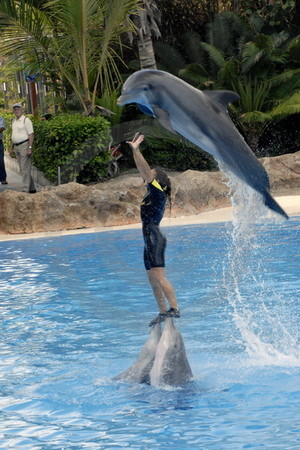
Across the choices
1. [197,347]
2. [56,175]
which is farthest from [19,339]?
[56,175]

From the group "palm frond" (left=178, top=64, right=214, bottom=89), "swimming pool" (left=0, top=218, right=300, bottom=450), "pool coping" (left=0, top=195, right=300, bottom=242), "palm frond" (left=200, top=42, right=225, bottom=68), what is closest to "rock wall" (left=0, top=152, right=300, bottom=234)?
"pool coping" (left=0, top=195, right=300, bottom=242)

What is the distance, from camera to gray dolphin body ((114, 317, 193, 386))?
→ 5.53 metres

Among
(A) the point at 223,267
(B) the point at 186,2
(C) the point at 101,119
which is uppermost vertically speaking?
(B) the point at 186,2

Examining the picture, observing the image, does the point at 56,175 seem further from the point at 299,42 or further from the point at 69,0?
the point at 299,42

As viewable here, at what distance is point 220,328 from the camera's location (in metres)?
7.76

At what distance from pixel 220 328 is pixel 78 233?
18.6 ft

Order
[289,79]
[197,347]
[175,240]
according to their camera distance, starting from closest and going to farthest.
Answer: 1. [197,347]
2. [175,240]
3. [289,79]

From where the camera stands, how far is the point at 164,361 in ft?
18.2

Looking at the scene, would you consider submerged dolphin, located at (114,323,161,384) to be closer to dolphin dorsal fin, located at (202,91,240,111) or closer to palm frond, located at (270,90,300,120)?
dolphin dorsal fin, located at (202,91,240,111)

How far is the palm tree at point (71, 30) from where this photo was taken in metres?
16.4

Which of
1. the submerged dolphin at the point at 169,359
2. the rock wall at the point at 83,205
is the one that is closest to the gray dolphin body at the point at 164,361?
the submerged dolphin at the point at 169,359

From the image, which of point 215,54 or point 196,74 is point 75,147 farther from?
point 215,54

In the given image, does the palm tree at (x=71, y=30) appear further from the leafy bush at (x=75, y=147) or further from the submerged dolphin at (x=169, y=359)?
the submerged dolphin at (x=169, y=359)

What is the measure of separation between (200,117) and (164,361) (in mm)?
1790
